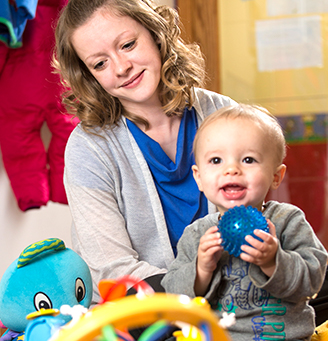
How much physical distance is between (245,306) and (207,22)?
2087mm

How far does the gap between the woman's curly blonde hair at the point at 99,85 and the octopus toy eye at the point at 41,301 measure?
54 cm

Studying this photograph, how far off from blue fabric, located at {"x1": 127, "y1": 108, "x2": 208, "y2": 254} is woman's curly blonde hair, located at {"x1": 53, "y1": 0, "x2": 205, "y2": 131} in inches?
3.3

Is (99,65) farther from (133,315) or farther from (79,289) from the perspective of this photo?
(133,315)

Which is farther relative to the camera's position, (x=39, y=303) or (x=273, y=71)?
(x=273, y=71)

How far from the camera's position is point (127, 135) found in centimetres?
129

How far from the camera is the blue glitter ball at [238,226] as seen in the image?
0.72 m

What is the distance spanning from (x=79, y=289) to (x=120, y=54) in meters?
0.61

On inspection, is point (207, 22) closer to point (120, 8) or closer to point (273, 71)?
point (273, 71)

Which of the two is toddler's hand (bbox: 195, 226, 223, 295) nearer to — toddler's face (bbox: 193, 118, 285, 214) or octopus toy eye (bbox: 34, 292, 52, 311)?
toddler's face (bbox: 193, 118, 285, 214)

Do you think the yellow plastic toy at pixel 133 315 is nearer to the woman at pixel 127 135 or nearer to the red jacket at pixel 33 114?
the woman at pixel 127 135

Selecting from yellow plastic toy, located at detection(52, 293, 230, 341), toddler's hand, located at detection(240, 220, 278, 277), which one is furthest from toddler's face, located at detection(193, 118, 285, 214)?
yellow plastic toy, located at detection(52, 293, 230, 341)

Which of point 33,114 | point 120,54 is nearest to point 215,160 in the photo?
point 120,54

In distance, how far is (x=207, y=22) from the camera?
8.54ft

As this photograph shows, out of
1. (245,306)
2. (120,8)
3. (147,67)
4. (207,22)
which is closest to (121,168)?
(147,67)
